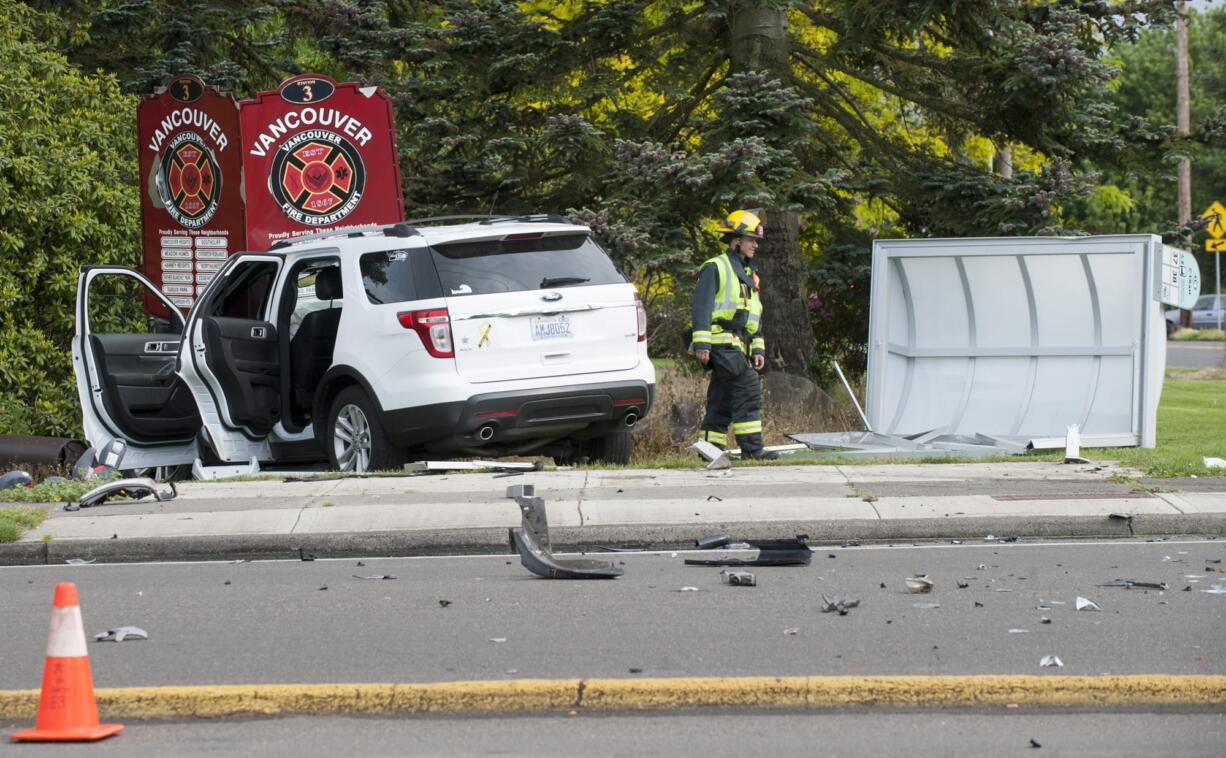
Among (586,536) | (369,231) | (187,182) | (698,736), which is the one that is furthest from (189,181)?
(698,736)

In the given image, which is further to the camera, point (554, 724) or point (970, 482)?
point (970, 482)

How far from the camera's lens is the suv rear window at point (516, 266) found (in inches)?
427

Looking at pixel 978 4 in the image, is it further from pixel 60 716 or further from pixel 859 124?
pixel 60 716

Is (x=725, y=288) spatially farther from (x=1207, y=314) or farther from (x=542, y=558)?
(x=1207, y=314)

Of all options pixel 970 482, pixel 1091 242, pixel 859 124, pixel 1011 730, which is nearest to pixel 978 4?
pixel 859 124

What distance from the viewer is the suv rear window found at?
10852mm

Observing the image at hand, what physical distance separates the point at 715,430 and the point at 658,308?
9.15 metres

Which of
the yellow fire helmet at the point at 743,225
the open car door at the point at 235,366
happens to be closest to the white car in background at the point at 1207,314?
the yellow fire helmet at the point at 743,225

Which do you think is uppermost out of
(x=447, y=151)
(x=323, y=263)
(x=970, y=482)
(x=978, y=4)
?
(x=978, y=4)

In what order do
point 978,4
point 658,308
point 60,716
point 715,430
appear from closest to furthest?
point 60,716
point 715,430
point 978,4
point 658,308

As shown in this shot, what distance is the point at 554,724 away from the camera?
16.8ft

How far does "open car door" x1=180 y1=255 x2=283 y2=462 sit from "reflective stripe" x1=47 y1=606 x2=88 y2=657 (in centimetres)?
690

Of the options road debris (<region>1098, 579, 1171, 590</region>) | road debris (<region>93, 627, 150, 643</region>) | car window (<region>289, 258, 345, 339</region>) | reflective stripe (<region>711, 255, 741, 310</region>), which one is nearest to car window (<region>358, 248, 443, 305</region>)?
car window (<region>289, 258, 345, 339</region>)

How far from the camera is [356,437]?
1151cm
